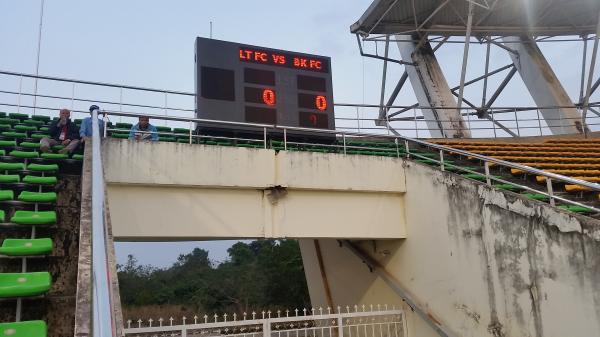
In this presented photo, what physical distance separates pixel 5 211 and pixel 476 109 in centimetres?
1562

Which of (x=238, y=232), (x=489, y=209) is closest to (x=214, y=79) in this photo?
(x=238, y=232)

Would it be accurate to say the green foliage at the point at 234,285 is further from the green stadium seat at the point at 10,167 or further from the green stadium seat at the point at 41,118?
the green stadium seat at the point at 10,167

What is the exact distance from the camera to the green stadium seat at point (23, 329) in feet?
8.84

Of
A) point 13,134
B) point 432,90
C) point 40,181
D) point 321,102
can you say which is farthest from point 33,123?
point 432,90

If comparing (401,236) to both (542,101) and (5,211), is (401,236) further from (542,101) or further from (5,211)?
(542,101)

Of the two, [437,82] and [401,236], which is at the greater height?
[437,82]

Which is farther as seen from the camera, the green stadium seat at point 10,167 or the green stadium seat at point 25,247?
the green stadium seat at point 10,167

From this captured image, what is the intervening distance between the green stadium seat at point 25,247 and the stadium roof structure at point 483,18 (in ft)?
49.7

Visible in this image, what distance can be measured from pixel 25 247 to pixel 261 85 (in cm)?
622

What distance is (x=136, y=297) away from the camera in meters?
37.6

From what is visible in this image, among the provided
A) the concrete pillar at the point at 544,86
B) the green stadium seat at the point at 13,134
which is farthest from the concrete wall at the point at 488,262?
the concrete pillar at the point at 544,86

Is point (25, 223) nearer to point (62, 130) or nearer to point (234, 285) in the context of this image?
point (62, 130)

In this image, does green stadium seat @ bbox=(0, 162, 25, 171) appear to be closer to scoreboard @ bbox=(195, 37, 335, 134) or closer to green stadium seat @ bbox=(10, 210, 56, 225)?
green stadium seat @ bbox=(10, 210, 56, 225)

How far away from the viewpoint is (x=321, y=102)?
9602 millimetres
